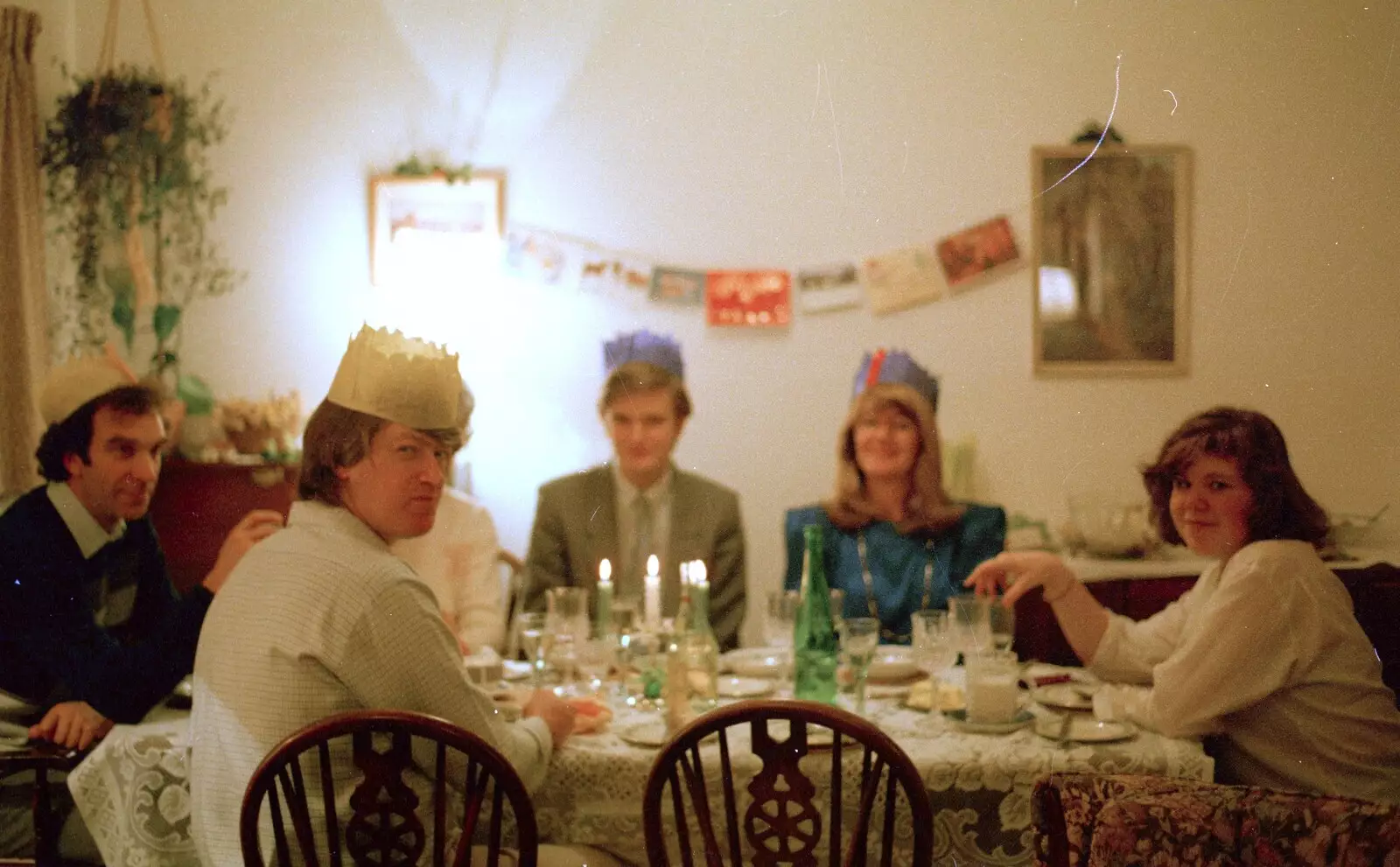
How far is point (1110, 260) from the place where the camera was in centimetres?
383

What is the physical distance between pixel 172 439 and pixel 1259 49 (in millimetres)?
3559

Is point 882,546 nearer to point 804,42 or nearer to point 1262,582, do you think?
point 1262,582

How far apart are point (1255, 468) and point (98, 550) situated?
2124 mm

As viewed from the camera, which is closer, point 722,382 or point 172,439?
point 172,439

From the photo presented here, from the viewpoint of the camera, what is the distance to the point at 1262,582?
5.94 feet

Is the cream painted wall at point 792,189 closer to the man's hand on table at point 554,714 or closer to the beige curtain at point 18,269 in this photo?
the beige curtain at point 18,269

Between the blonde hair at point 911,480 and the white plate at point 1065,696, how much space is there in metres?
0.80

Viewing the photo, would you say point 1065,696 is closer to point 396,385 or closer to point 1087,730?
point 1087,730

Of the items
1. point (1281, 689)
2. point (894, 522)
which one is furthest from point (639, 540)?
point (1281, 689)

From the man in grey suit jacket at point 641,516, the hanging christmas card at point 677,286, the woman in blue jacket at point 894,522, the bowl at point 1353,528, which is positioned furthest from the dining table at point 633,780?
the hanging christmas card at point 677,286

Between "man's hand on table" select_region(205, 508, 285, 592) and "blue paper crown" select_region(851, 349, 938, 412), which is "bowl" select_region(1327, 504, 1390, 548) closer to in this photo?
"blue paper crown" select_region(851, 349, 938, 412)

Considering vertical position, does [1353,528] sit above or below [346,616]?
below

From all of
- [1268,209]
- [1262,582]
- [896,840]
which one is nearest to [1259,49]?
[1268,209]

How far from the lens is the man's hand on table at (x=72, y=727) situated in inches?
75.3
